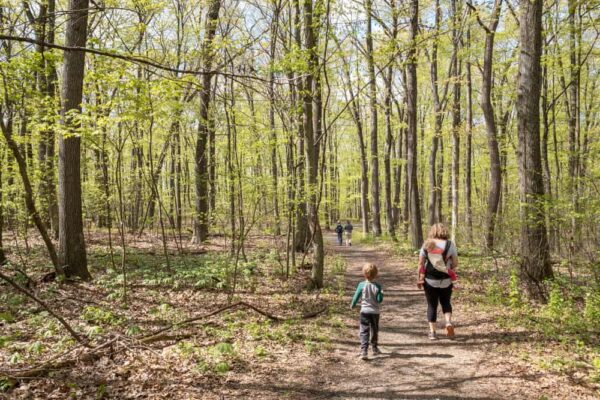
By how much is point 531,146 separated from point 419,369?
18.3 feet

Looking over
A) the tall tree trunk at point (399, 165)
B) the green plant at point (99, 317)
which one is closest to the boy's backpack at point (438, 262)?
the green plant at point (99, 317)

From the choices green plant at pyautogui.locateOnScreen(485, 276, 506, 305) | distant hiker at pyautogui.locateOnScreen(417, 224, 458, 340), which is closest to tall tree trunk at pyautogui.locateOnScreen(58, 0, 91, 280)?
distant hiker at pyautogui.locateOnScreen(417, 224, 458, 340)

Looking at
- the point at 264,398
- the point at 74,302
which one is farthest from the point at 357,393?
the point at 74,302

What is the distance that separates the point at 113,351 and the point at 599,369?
6407 millimetres

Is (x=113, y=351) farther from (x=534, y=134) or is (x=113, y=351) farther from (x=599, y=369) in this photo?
(x=534, y=134)

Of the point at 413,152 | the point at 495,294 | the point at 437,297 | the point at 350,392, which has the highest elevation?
the point at 413,152

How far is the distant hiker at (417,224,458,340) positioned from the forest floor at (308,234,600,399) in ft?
1.77

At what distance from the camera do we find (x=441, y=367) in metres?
5.22

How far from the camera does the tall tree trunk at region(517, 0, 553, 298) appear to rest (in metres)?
7.86

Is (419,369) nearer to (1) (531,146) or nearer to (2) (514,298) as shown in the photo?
(2) (514,298)

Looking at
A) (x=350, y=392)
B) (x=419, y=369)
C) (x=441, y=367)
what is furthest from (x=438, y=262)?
(x=350, y=392)

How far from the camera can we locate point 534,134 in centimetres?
799

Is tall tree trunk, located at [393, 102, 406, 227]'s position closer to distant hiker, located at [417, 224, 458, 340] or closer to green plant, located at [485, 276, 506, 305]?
green plant, located at [485, 276, 506, 305]

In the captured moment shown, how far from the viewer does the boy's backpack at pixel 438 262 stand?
6.07 metres
